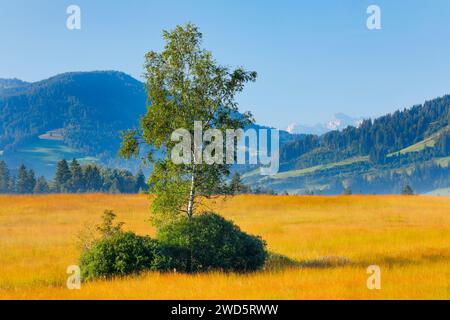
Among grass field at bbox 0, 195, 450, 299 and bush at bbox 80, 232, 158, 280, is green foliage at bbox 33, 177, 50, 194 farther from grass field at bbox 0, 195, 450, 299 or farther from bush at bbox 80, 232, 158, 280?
bush at bbox 80, 232, 158, 280

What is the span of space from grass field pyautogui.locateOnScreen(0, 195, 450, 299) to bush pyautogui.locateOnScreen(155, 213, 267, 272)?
1372 mm

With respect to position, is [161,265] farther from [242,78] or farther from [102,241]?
[242,78]

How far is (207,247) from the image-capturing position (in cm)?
2775

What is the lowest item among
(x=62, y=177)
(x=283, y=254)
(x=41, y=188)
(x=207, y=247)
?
(x=283, y=254)

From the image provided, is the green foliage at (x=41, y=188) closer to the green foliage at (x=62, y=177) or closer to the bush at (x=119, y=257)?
the green foliage at (x=62, y=177)

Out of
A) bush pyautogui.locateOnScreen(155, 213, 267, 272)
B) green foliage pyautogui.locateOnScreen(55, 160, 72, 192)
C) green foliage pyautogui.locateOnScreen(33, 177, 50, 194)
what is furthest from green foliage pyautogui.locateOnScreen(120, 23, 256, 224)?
green foliage pyautogui.locateOnScreen(33, 177, 50, 194)

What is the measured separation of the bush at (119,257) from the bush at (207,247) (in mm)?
830

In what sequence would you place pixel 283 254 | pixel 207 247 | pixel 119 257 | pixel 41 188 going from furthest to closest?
pixel 41 188 < pixel 283 254 < pixel 207 247 < pixel 119 257

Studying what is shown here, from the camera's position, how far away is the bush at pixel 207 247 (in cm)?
2764

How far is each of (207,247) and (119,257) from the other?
4.28 meters

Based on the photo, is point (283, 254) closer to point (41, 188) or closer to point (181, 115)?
point (181, 115)

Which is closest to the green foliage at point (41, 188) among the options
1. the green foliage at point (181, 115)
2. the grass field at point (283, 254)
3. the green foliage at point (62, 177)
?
the green foliage at point (62, 177)

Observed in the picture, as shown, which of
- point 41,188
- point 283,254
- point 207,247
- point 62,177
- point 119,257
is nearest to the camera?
point 119,257

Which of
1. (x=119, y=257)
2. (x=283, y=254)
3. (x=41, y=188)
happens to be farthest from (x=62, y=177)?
(x=119, y=257)
